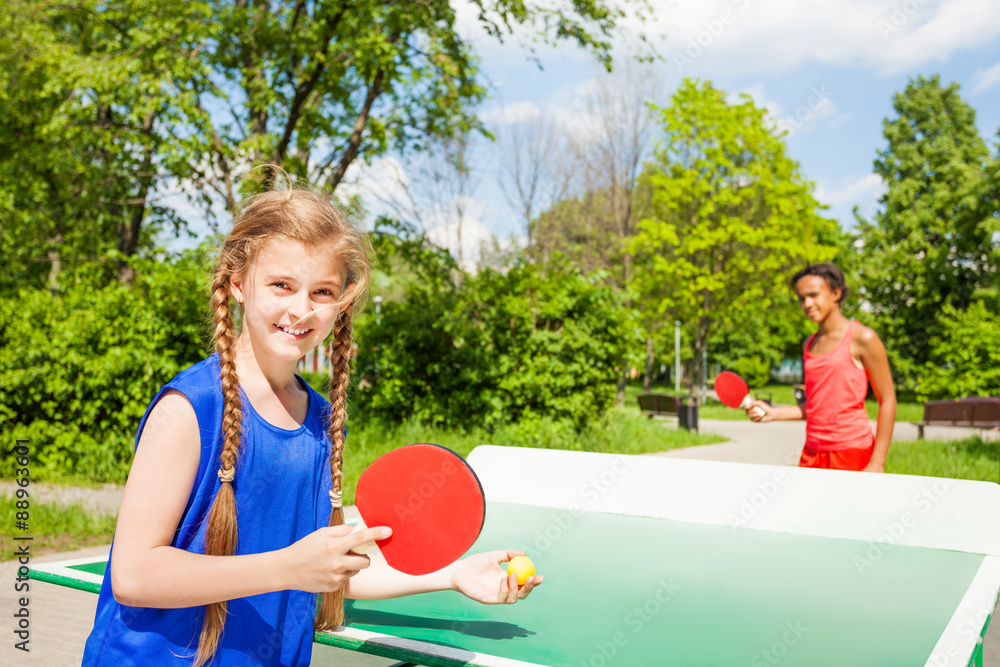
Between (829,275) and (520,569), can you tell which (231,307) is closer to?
(520,569)

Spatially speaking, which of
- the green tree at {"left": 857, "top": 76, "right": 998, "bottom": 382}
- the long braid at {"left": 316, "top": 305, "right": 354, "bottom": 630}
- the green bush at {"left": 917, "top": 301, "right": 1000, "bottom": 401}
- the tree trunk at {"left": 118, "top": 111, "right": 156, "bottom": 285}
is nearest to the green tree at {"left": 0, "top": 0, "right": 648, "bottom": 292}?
the tree trunk at {"left": 118, "top": 111, "right": 156, "bottom": 285}

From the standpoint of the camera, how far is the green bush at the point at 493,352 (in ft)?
32.5

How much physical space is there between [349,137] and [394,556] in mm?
9921

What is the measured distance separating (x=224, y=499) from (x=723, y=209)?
2142 cm

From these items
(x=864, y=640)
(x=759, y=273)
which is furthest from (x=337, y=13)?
(x=759, y=273)

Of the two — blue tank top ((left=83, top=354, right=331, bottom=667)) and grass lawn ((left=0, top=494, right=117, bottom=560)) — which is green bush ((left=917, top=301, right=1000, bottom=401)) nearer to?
grass lawn ((left=0, top=494, right=117, bottom=560))

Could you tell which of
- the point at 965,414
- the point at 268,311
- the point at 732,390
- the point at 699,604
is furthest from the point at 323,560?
the point at 965,414

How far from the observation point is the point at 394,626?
→ 11.2ft

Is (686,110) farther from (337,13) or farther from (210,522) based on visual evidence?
(210,522)

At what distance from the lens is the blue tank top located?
1.46m

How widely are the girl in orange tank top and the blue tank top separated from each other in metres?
3.23

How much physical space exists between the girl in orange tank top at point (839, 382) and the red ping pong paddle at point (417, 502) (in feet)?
9.76

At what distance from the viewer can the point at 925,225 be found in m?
34.3

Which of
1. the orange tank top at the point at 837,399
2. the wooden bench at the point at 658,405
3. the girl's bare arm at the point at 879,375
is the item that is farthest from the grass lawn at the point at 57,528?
the wooden bench at the point at 658,405
